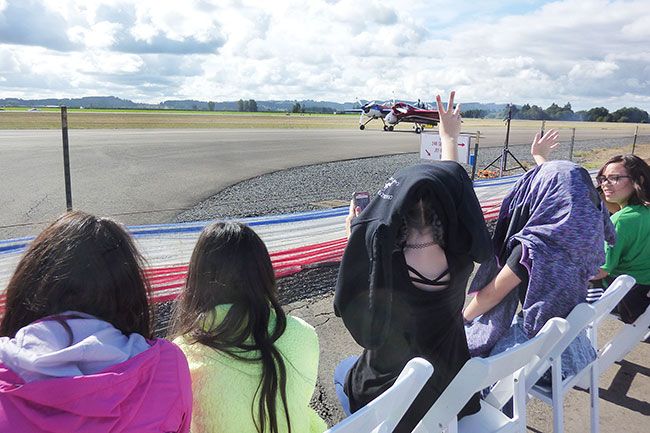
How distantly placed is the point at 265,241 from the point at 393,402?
3708mm

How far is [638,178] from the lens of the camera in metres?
3.57

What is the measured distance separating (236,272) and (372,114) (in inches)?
1694

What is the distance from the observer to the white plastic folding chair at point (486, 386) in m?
1.72

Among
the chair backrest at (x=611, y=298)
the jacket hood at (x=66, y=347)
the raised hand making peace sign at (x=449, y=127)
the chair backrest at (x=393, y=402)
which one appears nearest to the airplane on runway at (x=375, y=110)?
the chair backrest at (x=611, y=298)

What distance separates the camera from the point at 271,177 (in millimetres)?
14352

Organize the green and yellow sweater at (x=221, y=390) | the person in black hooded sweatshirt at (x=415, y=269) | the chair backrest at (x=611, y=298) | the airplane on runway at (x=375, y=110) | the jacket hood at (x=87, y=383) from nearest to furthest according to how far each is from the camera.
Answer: the jacket hood at (x=87, y=383), the green and yellow sweater at (x=221, y=390), the person in black hooded sweatshirt at (x=415, y=269), the chair backrest at (x=611, y=298), the airplane on runway at (x=375, y=110)

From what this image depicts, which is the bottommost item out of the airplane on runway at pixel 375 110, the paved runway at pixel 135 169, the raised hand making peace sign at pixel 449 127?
the paved runway at pixel 135 169

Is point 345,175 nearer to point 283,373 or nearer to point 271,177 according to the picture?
point 271,177

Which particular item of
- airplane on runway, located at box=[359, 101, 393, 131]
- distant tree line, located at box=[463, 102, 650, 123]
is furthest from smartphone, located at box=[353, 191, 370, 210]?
distant tree line, located at box=[463, 102, 650, 123]

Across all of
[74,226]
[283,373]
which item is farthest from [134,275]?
[283,373]

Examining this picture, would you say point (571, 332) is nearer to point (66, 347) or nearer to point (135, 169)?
point (66, 347)

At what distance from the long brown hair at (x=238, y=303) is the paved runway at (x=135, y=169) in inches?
79.6

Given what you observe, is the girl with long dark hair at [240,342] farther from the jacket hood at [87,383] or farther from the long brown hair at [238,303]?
the jacket hood at [87,383]

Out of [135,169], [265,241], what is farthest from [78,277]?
[135,169]
